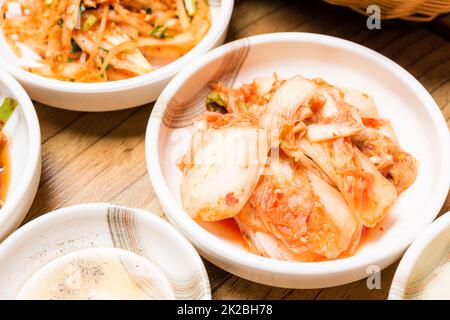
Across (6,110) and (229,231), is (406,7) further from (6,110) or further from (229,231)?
(6,110)

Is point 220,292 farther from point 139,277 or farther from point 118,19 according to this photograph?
point 118,19

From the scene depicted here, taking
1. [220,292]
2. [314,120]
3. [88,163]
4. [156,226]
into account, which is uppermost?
[314,120]

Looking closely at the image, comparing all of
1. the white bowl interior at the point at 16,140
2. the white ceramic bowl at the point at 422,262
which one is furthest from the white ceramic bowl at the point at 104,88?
the white ceramic bowl at the point at 422,262

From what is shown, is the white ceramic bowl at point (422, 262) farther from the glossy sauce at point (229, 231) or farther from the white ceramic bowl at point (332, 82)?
the glossy sauce at point (229, 231)

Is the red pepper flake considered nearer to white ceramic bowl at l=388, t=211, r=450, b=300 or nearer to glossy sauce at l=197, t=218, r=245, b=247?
glossy sauce at l=197, t=218, r=245, b=247

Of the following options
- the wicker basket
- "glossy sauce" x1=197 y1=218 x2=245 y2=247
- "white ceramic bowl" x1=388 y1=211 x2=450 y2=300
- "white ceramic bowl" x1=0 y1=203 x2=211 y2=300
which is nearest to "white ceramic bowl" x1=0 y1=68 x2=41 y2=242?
"white ceramic bowl" x1=0 y1=203 x2=211 y2=300
